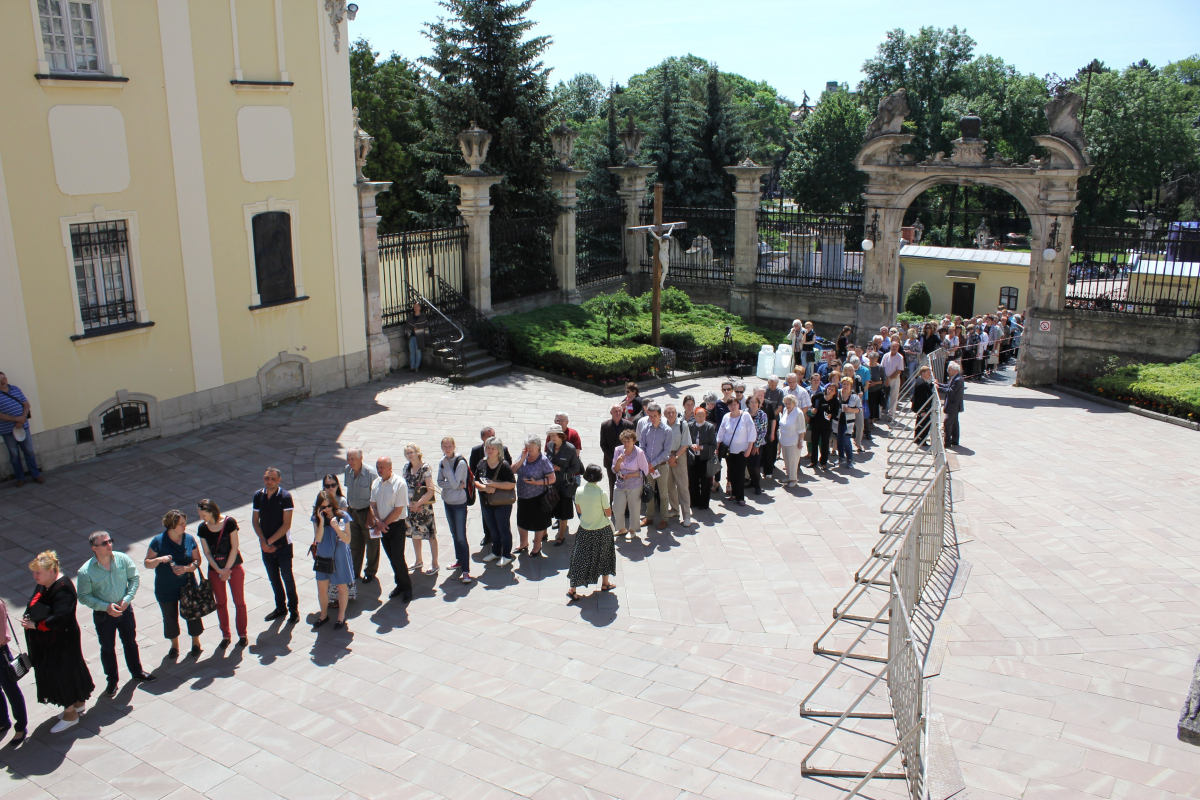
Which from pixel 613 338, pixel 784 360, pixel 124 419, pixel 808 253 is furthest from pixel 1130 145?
pixel 124 419

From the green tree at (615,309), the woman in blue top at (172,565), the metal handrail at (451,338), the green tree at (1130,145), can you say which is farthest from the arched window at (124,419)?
the green tree at (1130,145)

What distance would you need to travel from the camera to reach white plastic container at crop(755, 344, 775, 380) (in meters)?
18.9

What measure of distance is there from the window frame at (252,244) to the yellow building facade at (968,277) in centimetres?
2568

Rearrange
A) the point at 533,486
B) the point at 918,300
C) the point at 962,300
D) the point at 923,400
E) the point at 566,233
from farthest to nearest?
the point at 962,300
the point at 918,300
the point at 566,233
the point at 923,400
the point at 533,486

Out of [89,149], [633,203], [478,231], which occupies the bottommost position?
[478,231]

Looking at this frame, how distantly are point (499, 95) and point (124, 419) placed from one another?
13.8m

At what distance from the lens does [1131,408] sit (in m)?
17.6

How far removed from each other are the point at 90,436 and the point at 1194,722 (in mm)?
12674

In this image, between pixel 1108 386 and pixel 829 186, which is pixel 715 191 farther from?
pixel 829 186

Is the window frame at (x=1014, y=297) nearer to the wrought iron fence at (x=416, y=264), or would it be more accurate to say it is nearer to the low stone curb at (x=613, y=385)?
the low stone curb at (x=613, y=385)

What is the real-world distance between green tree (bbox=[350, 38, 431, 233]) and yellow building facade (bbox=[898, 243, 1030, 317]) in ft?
60.2

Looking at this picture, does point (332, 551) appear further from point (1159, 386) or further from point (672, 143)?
point (672, 143)

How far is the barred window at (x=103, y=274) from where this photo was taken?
1225cm

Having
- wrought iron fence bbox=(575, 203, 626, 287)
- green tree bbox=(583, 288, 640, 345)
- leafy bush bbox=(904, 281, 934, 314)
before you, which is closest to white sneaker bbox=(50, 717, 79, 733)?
green tree bbox=(583, 288, 640, 345)
